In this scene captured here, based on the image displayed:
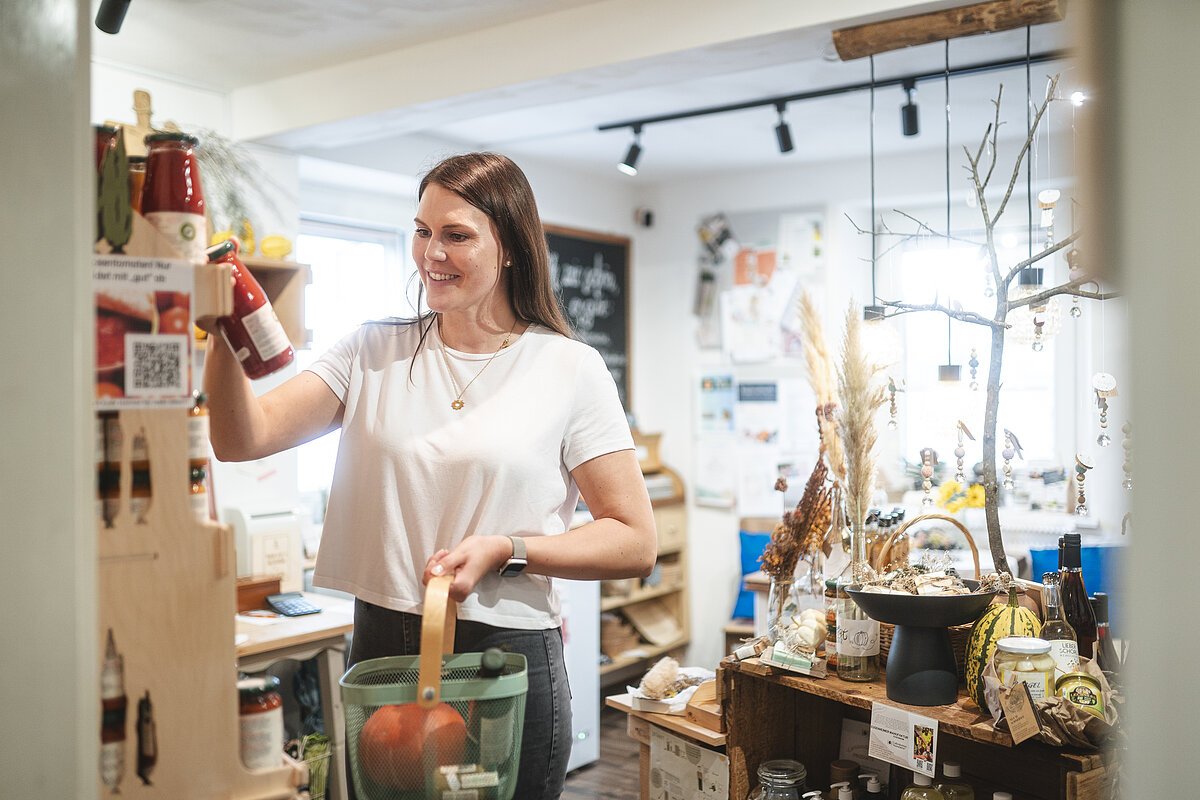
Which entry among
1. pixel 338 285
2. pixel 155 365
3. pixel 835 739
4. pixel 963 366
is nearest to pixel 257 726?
pixel 155 365

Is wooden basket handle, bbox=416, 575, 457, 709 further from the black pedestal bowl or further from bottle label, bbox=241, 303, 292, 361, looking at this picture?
the black pedestal bowl

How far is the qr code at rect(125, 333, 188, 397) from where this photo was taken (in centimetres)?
101

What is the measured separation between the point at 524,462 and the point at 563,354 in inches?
7.9

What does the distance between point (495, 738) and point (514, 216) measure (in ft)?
2.55

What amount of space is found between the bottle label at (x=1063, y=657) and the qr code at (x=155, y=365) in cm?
154

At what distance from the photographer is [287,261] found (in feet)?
10.8

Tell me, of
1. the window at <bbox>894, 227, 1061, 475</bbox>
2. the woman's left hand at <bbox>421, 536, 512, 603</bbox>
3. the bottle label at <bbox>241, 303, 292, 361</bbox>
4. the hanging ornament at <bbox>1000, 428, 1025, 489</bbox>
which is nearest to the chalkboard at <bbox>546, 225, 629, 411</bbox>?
the window at <bbox>894, 227, 1061, 475</bbox>

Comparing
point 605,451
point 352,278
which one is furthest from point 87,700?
point 352,278

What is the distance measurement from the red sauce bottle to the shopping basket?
1.03ft

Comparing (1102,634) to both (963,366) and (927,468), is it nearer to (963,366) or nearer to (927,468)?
(927,468)

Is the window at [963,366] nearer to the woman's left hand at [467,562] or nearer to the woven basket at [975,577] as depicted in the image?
the woven basket at [975,577]

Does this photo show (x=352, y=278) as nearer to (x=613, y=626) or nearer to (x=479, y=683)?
(x=613, y=626)

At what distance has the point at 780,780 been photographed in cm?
225

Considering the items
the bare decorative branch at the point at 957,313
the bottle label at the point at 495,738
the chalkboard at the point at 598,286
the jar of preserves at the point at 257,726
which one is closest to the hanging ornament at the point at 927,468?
the bare decorative branch at the point at 957,313
